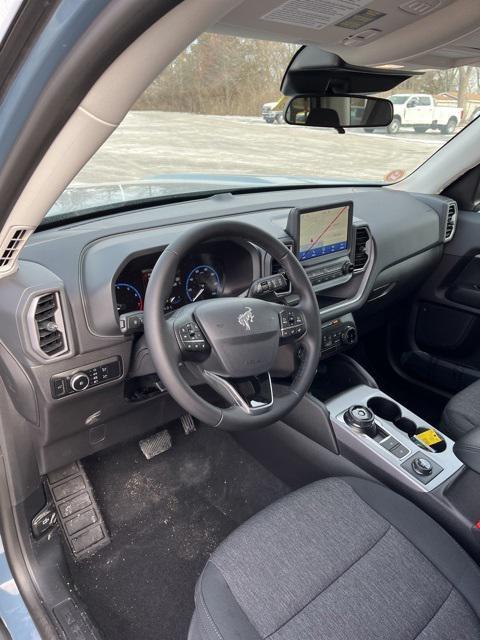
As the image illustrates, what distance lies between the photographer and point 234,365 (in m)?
1.38

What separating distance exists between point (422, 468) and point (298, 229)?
0.98m

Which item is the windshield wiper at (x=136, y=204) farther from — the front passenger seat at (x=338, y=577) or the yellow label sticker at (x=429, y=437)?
the yellow label sticker at (x=429, y=437)

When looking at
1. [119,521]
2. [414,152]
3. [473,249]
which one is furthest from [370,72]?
[119,521]

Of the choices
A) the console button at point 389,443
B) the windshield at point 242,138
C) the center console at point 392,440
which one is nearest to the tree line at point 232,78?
the windshield at point 242,138

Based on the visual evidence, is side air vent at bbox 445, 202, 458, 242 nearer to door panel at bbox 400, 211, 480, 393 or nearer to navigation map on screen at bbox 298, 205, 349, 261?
door panel at bbox 400, 211, 480, 393

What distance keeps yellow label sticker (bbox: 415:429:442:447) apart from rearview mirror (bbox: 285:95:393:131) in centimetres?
127

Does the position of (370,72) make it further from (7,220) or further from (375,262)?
(7,220)

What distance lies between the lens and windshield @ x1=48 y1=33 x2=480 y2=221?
1.79 m

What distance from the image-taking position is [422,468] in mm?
1756

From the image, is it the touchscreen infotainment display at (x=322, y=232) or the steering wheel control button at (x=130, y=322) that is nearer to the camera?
the steering wheel control button at (x=130, y=322)

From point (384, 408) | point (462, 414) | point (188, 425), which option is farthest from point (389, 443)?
point (188, 425)

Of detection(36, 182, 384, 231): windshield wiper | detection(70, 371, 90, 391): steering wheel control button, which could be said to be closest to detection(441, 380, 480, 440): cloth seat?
detection(36, 182, 384, 231): windshield wiper

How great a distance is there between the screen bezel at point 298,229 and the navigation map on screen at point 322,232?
0.03ft

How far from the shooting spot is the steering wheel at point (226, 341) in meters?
1.30
